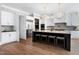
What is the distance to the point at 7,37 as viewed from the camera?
5.71m

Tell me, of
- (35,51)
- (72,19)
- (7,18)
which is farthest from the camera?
(72,19)

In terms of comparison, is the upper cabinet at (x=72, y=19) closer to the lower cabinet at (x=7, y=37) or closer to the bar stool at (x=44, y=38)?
the bar stool at (x=44, y=38)

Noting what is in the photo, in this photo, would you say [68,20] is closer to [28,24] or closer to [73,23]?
[73,23]

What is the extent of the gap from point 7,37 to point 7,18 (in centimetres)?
117

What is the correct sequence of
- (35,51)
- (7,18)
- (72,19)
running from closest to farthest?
(35,51)
(7,18)
(72,19)

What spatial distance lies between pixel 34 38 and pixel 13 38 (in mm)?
1355

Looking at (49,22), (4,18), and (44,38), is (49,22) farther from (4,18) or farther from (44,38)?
(4,18)

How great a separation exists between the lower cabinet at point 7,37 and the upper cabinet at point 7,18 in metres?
0.67

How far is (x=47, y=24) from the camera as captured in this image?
18.9 ft

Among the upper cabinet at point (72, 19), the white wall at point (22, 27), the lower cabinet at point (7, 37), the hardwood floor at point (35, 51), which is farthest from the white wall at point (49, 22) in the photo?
the white wall at point (22, 27)

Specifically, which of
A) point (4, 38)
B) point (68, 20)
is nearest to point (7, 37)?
point (4, 38)

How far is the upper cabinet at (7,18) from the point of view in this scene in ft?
18.5

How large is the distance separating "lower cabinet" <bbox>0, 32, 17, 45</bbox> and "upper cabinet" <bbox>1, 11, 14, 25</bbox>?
0.67 meters

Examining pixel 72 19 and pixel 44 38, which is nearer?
pixel 44 38
